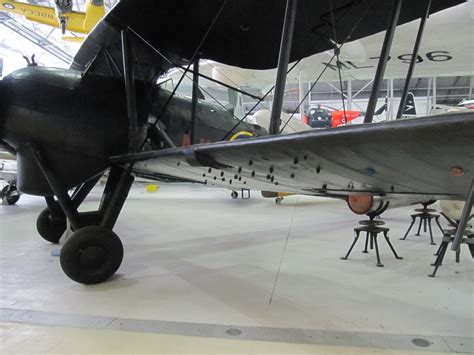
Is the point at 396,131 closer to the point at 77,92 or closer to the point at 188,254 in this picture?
the point at 77,92

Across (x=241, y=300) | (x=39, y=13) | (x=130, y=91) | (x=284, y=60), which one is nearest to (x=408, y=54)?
(x=130, y=91)

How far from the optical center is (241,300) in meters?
2.64

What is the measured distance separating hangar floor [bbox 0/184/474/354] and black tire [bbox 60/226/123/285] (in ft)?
0.40

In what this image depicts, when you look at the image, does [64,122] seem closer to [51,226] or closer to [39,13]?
[51,226]

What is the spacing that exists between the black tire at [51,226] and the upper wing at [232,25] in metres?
2.10

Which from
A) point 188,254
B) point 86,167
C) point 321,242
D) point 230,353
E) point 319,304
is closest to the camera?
point 230,353

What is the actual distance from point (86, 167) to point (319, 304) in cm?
233

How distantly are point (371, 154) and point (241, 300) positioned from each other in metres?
1.66

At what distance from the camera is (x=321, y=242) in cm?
478

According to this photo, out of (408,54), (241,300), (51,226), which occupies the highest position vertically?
(408,54)

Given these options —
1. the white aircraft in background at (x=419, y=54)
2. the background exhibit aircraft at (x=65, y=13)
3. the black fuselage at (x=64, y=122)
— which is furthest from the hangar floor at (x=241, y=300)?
the background exhibit aircraft at (x=65, y=13)

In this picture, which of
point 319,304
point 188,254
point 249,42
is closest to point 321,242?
point 188,254

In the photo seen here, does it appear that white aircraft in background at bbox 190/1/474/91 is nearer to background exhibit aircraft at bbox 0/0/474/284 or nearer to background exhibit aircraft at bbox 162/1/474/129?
background exhibit aircraft at bbox 162/1/474/129

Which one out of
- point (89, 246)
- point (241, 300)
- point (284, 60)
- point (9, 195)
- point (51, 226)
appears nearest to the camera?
point (284, 60)
